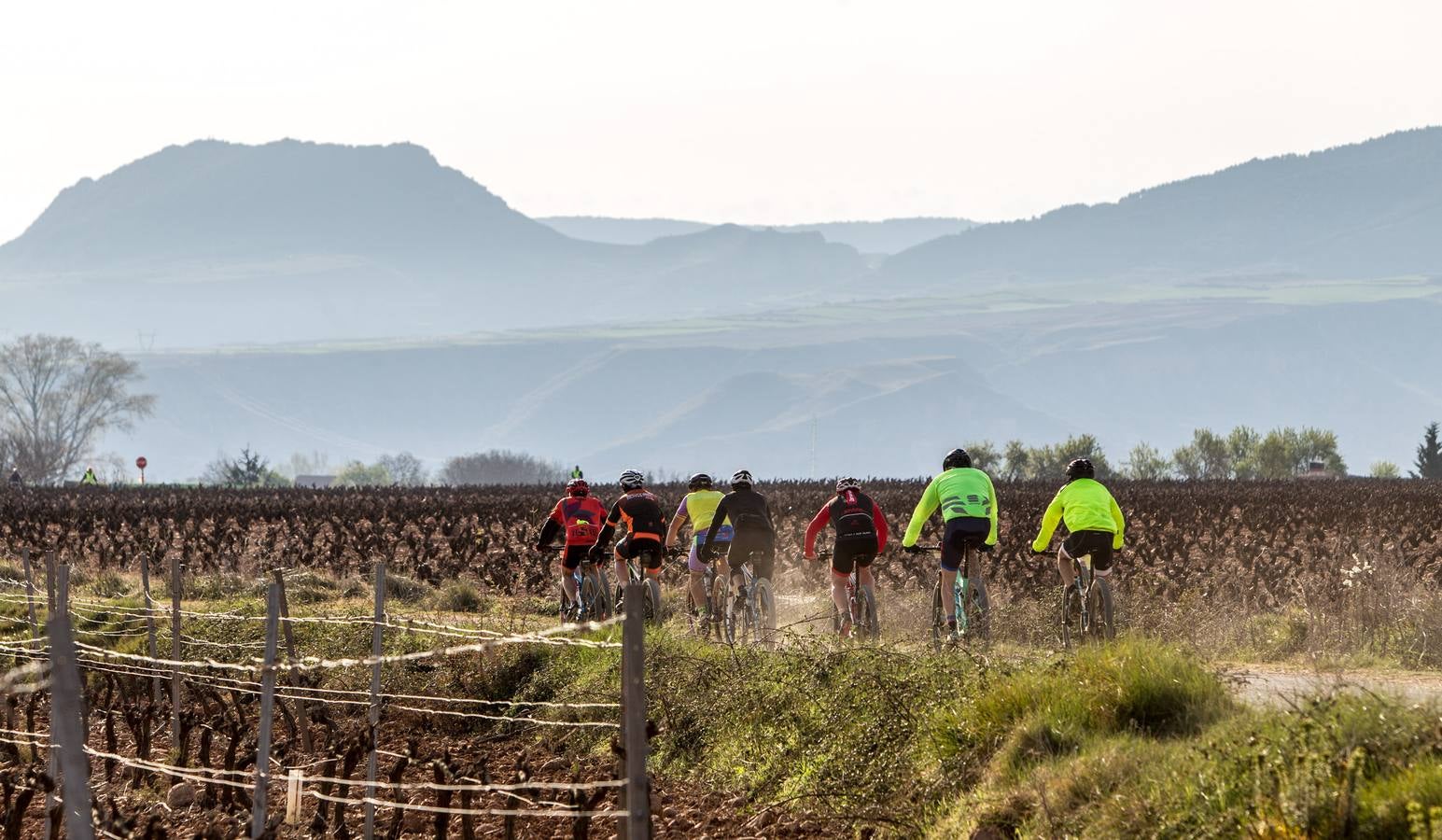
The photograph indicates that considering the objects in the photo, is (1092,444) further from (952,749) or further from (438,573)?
(952,749)

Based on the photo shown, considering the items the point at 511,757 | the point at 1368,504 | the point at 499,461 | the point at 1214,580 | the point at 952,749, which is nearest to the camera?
the point at 952,749

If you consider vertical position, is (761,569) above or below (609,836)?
above

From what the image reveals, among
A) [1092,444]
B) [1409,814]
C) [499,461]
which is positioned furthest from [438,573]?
[499,461]

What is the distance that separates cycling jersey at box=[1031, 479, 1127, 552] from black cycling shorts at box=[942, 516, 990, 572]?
0.51 meters

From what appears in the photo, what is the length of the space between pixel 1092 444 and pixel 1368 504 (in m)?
55.2

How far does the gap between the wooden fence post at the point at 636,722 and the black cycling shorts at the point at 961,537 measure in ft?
27.2

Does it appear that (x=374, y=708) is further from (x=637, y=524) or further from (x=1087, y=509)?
(x=1087, y=509)

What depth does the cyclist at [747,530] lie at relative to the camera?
1672 cm

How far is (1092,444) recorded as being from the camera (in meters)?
94.6

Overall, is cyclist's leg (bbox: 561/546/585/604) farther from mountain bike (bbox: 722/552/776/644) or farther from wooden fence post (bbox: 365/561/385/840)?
wooden fence post (bbox: 365/561/385/840)

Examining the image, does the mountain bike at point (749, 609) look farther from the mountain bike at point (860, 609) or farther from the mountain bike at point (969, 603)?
the mountain bike at point (969, 603)

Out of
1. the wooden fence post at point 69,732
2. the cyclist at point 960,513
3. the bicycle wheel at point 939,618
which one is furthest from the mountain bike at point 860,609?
the wooden fence post at point 69,732

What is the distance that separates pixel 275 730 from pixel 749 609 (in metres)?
4.52

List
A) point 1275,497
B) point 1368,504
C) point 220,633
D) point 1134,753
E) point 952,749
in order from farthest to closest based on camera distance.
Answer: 1. point 1275,497
2. point 1368,504
3. point 220,633
4. point 952,749
5. point 1134,753
